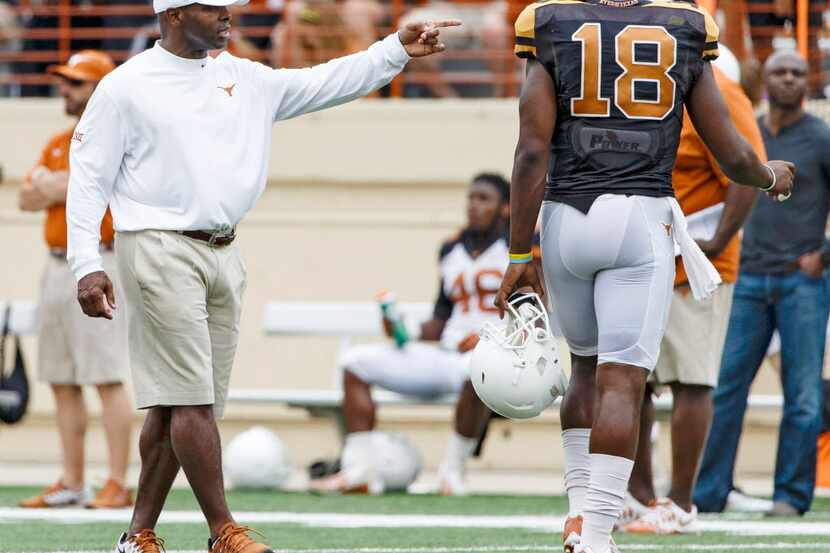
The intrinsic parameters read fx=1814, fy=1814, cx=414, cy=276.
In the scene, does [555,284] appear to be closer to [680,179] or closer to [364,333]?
[680,179]

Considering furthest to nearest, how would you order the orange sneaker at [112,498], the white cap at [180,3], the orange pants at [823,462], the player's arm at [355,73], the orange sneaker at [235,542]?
the orange pants at [823,462] < the orange sneaker at [112,498] < the player's arm at [355,73] < the white cap at [180,3] < the orange sneaker at [235,542]

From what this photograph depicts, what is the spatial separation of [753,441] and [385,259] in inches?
112

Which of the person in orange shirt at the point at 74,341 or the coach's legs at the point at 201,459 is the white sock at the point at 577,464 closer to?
the coach's legs at the point at 201,459

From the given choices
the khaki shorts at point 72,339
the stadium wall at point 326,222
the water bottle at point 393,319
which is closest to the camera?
the khaki shorts at point 72,339

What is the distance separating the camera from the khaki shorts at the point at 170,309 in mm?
5723

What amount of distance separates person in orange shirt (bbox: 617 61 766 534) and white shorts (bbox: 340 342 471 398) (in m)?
2.91

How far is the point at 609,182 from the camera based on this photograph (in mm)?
5617

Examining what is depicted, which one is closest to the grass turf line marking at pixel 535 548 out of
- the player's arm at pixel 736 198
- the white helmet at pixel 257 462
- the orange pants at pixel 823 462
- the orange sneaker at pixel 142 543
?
the orange sneaker at pixel 142 543

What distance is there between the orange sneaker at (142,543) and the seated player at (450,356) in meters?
4.04

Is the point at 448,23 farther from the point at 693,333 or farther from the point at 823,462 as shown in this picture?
the point at 823,462

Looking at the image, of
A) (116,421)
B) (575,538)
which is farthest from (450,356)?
(575,538)

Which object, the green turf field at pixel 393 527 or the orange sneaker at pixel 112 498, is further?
the orange sneaker at pixel 112 498

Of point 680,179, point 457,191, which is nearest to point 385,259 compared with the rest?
point 457,191

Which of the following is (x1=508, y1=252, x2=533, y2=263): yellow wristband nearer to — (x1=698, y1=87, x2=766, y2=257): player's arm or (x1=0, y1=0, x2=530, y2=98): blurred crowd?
(x1=698, y1=87, x2=766, y2=257): player's arm
